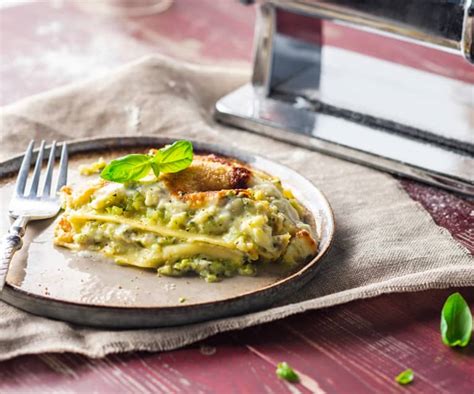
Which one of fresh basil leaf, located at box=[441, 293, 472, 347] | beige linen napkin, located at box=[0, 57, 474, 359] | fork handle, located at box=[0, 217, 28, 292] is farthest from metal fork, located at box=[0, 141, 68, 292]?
fresh basil leaf, located at box=[441, 293, 472, 347]

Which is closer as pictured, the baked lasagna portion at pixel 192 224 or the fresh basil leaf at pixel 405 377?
the fresh basil leaf at pixel 405 377

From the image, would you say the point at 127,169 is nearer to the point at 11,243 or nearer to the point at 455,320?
the point at 11,243

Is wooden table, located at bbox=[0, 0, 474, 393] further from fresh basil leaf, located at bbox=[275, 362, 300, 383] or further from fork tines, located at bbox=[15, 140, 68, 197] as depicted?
fork tines, located at bbox=[15, 140, 68, 197]

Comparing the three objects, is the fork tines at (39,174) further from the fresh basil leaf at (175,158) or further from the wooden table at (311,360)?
the wooden table at (311,360)

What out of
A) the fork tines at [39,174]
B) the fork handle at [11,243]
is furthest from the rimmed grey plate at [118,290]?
the fork tines at [39,174]

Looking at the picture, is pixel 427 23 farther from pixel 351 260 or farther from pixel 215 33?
pixel 215 33

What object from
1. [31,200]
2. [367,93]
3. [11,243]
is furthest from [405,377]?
[367,93]

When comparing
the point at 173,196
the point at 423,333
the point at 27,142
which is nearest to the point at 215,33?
the point at 27,142
